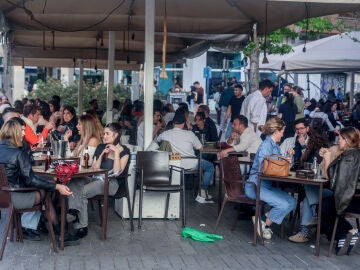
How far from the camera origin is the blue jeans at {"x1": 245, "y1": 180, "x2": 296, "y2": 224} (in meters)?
7.50

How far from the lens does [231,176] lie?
310 inches

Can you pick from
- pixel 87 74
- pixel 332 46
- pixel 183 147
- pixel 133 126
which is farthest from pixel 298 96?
pixel 87 74

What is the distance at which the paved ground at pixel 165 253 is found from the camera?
6602mm

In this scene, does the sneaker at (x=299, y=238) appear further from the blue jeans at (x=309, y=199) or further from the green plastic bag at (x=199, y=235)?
the green plastic bag at (x=199, y=235)

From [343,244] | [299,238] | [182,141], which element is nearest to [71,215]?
[182,141]

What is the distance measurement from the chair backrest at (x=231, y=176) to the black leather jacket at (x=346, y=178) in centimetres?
124

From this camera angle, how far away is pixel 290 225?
870 cm

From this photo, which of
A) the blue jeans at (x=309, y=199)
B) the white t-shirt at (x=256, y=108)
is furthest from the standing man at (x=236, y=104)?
the blue jeans at (x=309, y=199)

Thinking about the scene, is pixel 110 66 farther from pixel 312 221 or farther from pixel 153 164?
pixel 312 221

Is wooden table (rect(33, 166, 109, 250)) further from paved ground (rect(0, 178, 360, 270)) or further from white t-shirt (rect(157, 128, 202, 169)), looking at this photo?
white t-shirt (rect(157, 128, 202, 169))

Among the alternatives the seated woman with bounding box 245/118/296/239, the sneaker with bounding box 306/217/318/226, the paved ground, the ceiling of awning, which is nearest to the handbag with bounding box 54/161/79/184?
the paved ground

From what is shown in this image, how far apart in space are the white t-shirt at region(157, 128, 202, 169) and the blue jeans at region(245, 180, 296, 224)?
7.36 ft

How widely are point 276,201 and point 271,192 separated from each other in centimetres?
15

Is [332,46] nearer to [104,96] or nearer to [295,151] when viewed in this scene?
[295,151]
